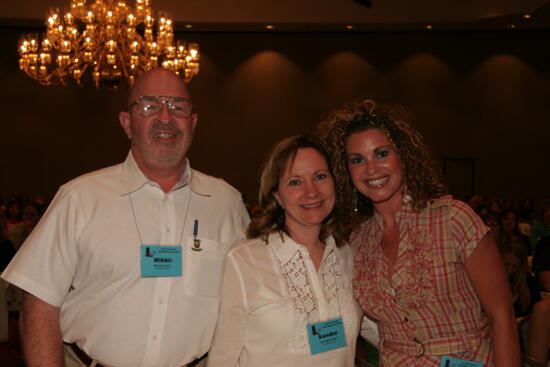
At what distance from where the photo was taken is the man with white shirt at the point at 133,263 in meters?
2.04

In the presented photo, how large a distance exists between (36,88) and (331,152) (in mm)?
12290

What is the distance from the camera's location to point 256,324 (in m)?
2.02

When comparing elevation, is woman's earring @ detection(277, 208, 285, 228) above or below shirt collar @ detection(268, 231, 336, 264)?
above

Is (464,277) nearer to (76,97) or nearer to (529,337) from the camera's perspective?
(529,337)

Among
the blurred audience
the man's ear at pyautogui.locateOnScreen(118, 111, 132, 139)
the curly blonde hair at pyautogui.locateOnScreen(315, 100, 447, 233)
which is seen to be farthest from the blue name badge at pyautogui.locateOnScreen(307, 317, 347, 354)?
the blurred audience

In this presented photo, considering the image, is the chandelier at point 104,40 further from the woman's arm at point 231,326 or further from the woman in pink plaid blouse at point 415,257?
the woman's arm at point 231,326

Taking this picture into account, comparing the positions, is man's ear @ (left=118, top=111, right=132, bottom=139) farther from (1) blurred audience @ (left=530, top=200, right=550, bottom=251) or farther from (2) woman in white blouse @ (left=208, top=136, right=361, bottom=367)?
(1) blurred audience @ (left=530, top=200, right=550, bottom=251)

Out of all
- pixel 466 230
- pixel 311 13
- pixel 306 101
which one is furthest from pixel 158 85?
pixel 306 101

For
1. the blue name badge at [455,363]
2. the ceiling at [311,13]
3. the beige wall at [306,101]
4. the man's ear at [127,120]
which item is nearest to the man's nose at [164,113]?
the man's ear at [127,120]

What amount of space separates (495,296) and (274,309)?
0.84 metres

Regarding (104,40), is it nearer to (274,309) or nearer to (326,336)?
(274,309)

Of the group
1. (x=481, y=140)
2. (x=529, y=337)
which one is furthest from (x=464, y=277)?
(x=481, y=140)

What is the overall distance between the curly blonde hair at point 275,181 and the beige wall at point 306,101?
10.7 m

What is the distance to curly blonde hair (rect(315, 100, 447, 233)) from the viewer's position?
2.32 metres
